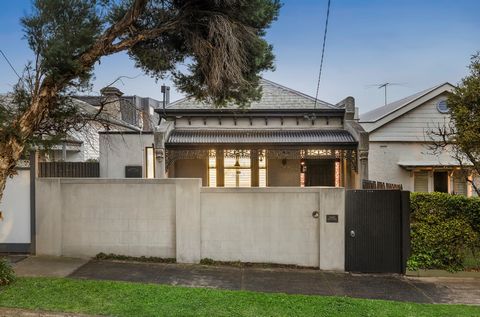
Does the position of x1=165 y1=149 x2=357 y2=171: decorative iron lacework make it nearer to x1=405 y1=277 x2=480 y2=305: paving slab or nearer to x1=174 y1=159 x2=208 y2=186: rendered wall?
x1=174 y1=159 x2=208 y2=186: rendered wall

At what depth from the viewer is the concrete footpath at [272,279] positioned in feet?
21.2

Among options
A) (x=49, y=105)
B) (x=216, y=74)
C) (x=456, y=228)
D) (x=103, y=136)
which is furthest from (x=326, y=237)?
(x=103, y=136)

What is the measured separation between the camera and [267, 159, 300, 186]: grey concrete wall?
47.5 feet

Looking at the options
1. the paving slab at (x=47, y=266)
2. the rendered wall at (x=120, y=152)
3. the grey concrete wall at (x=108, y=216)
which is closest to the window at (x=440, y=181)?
the grey concrete wall at (x=108, y=216)

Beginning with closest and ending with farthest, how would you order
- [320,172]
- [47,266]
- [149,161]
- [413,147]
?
[47,266] < [149,161] < [413,147] < [320,172]

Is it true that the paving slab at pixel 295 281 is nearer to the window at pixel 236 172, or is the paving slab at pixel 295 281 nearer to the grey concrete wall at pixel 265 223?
the grey concrete wall at pixel 265 223

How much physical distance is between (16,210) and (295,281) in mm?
7230

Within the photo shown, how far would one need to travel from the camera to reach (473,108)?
8242mm

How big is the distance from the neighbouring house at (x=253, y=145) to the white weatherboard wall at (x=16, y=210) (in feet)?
12.1

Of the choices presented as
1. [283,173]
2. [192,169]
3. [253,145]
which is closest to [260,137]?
[253,145]

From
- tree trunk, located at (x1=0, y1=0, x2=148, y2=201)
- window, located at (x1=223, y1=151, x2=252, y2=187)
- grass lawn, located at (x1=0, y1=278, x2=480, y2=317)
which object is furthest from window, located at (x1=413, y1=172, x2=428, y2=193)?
tree trunk, located at (x1=0, y1=0, x2=148, y2=201)

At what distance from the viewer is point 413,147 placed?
46.5 feet

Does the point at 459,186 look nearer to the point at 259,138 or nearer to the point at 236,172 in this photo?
the point at 259,138

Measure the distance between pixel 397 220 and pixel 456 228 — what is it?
4.28 feet
